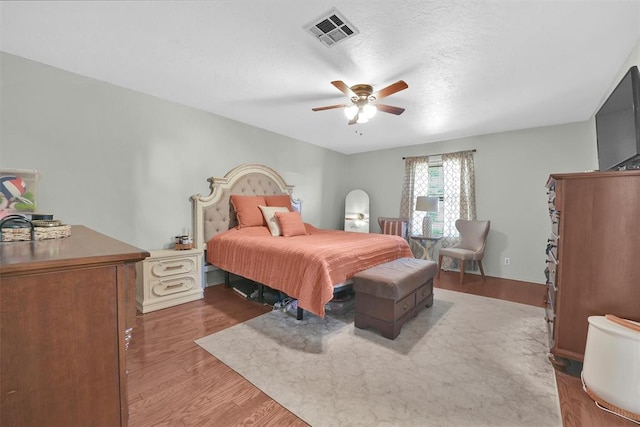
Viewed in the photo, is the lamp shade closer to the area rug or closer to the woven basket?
the area rug

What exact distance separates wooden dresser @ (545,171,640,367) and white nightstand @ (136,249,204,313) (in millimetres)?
3421

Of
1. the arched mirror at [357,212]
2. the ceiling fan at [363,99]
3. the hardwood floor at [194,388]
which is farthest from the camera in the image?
the arched mirror at [357,212]

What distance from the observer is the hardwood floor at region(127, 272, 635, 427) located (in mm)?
1401

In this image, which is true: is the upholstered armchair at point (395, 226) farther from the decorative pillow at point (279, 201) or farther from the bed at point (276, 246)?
the decorative pillow at point (279, 201)

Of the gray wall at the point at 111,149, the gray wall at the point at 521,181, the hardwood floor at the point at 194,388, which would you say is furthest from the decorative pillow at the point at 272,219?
the gray wall at the point at 521,181

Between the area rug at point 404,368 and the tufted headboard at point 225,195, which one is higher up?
the tufted headboard at point 225,195

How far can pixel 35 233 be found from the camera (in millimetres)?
1182

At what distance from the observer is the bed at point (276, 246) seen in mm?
2290

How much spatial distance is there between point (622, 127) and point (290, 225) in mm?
3163

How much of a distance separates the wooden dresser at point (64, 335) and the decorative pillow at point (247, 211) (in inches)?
107

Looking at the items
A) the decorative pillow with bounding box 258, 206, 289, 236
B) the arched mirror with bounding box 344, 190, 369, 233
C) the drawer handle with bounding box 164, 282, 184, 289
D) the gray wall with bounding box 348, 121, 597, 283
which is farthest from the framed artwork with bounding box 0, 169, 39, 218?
the gray wall with bounding box 348, 121, 597, 283

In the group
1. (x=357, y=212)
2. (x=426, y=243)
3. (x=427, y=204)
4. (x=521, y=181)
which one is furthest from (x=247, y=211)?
(x=521, y=181)

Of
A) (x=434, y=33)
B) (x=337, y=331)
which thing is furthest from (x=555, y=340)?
(x=434, y=33)

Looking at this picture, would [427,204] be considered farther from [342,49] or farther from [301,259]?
[342,49]
